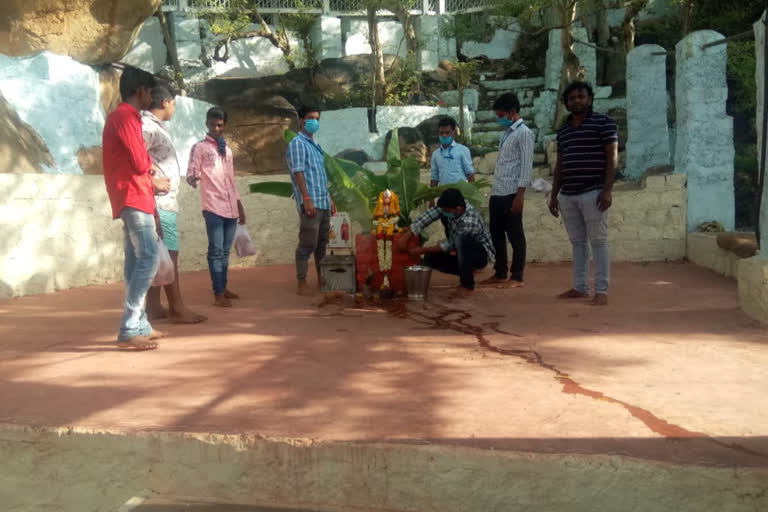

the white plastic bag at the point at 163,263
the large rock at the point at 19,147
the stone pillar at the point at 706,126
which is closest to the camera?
the white plastic bag at the point at 163,263

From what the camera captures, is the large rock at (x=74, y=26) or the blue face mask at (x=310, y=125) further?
the large rock at (x=74, y=26)

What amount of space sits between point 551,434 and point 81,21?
1151cm

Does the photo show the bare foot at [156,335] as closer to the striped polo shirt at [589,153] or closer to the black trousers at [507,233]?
the striped polo shirt at [589,153]

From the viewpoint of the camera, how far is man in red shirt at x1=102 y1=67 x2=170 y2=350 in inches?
150

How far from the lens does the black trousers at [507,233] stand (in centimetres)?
643

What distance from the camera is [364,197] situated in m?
6.30

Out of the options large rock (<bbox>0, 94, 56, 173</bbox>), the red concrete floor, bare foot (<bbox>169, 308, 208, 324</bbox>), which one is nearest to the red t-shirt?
the red concrete floor

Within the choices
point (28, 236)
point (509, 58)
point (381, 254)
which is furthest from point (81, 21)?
point (509, 58)

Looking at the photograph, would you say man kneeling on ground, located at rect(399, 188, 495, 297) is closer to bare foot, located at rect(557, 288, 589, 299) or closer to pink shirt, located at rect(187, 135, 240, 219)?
bare foot, located at rect(557, 288, 589, 299)

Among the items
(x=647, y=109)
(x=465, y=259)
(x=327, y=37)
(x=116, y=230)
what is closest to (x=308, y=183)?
(x=465, y=259)

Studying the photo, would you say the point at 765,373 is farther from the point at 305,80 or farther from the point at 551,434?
the point at 305,80

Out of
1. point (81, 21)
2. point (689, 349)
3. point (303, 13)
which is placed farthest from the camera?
point (303, 13)

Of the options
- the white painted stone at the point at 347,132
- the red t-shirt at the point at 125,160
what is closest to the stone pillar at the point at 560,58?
the white painted stone at the point at 347,132

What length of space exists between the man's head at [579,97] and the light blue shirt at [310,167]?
6.99 feet
